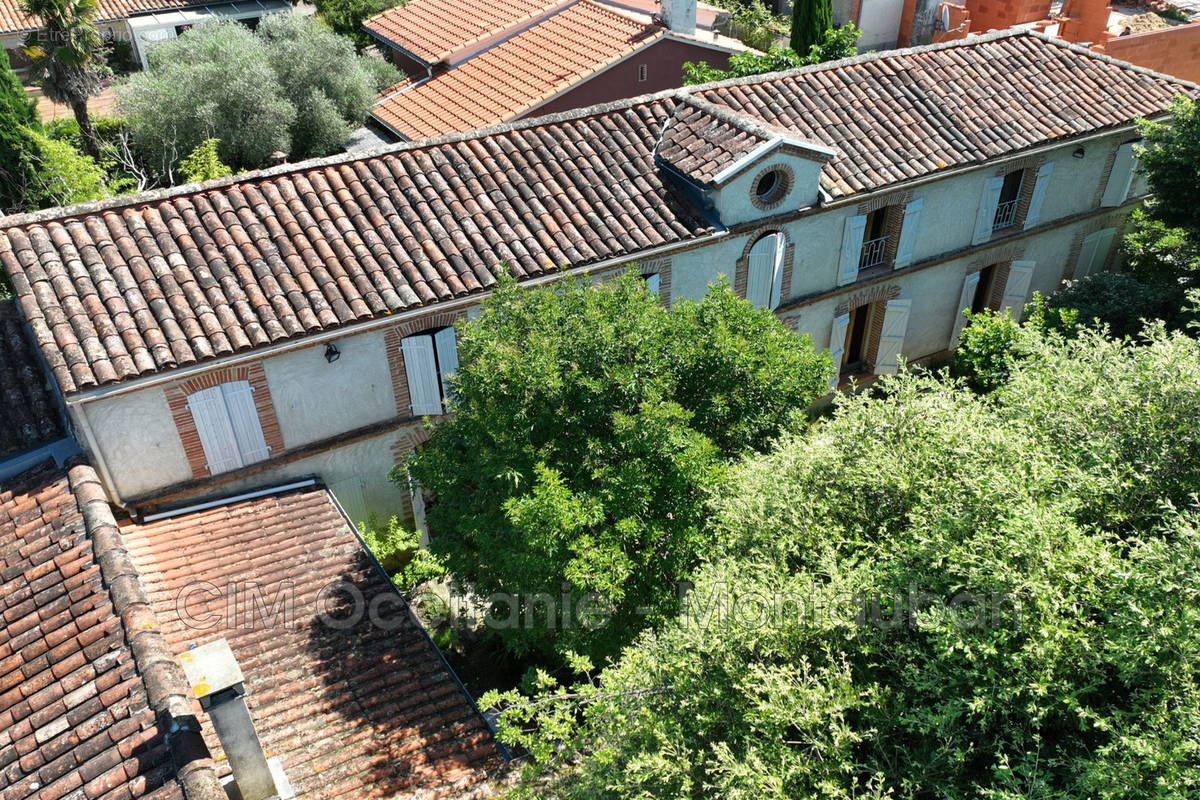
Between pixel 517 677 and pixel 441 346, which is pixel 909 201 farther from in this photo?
pixel 517 677

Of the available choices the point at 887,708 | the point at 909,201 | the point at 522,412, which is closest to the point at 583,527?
the point at 522,412

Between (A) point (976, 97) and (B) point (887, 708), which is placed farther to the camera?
(A) point (976, 97)

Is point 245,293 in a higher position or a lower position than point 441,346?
higher

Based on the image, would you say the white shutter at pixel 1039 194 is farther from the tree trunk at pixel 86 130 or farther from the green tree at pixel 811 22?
the tree trunk at pixel 86 130

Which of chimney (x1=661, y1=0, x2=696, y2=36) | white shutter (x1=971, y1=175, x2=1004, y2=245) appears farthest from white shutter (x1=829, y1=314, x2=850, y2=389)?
chimney (x1=661, y1=0, x2=696, y2=36)

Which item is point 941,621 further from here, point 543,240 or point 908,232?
point 908,232

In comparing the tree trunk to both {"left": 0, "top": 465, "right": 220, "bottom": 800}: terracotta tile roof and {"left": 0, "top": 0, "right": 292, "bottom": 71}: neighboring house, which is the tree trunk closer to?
{"left": 0, "top": 0, "right": 292, "bottom": 71}: neighboring house
